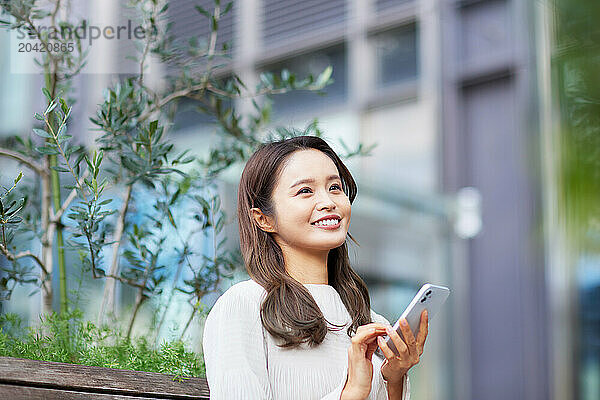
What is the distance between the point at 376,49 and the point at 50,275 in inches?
176

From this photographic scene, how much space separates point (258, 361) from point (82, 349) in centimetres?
69

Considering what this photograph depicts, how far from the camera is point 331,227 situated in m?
1.59

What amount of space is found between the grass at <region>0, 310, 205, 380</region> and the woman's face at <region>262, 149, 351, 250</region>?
Result: 497 mm

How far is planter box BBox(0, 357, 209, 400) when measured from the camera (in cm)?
156

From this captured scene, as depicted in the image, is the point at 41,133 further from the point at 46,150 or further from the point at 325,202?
the point at 325,202

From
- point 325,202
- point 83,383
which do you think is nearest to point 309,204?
point 325,202

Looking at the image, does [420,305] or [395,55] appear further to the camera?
[395,55]

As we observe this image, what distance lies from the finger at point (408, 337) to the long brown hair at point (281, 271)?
0.18m

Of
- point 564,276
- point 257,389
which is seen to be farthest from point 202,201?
point 564,276

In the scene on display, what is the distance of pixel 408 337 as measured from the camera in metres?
1.40

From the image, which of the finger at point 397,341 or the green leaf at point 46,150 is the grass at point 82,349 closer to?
the green leaf at point 46,150

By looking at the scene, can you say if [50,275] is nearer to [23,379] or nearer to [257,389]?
[23,379]

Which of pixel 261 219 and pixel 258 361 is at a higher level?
pixel 261 219

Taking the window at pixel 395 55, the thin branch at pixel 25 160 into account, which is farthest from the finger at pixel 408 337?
the window at pixel 395 55
